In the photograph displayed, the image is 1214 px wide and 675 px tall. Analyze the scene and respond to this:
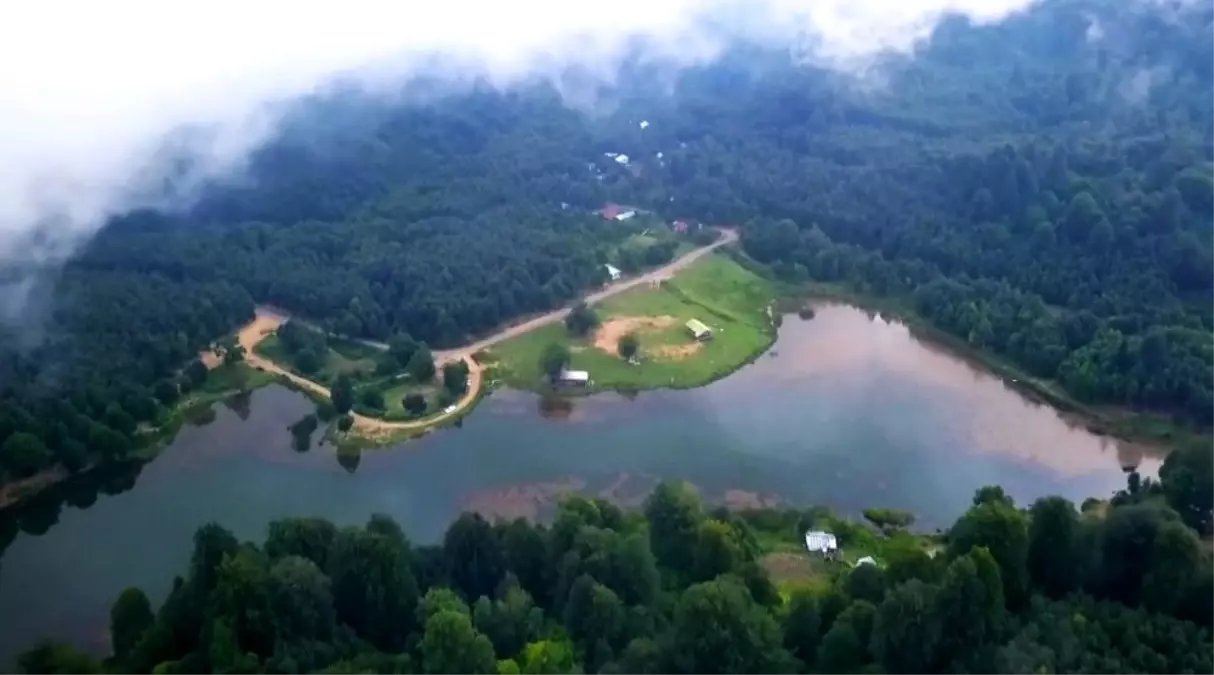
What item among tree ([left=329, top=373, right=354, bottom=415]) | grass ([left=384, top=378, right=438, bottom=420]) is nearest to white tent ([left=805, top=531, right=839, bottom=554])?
grass ([left=384, top=378, right=438, bottom=420])

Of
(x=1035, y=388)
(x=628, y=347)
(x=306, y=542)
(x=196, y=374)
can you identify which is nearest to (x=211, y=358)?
(x=196, y=374)

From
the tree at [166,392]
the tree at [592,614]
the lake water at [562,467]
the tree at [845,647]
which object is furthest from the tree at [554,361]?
the tree at [845,647]

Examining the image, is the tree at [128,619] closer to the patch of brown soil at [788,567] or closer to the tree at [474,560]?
the tree at [474,560]

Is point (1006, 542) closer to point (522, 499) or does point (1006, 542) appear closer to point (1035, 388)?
point (522, 499)

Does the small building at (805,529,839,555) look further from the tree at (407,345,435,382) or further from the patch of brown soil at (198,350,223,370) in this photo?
the patch of brown soil at (198,350,223,370)

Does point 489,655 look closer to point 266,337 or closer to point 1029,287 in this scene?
point 266,337

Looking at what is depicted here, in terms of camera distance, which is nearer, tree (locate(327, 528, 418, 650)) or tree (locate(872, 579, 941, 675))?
tree (locate(872, 579, 941, 675))

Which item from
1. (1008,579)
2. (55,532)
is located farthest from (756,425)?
(55,532)
